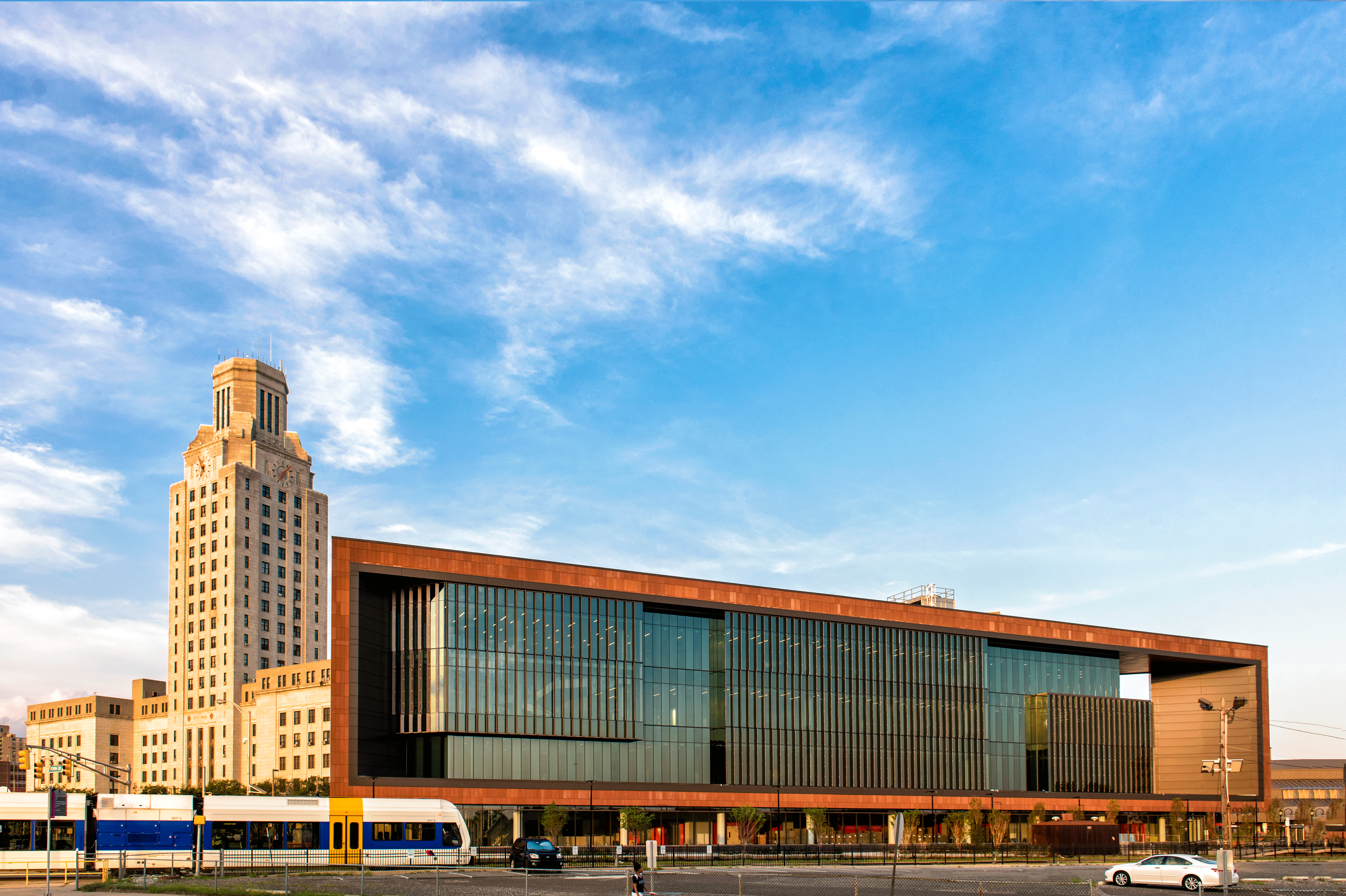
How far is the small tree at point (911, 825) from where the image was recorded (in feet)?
308

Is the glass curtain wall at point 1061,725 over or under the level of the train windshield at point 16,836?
under

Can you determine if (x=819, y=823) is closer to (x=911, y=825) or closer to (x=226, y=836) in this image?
(x=911, y=825)

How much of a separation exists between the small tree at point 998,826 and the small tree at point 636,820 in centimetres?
2773

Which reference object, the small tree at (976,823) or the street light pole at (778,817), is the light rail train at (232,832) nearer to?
the street light pole at (778,817)

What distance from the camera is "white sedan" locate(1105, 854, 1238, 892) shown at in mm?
49562

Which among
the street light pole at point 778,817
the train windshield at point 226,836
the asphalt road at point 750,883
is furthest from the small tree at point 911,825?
the train windshield at point 226,836

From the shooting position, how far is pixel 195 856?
172 feet

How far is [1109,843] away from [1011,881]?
38834mm

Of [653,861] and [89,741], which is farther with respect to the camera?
[89,741]

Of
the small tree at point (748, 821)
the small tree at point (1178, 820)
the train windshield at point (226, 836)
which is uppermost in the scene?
the train windshield at point (226, 836)

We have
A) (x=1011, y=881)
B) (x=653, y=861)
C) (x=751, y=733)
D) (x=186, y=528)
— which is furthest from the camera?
(x=186, y=528)

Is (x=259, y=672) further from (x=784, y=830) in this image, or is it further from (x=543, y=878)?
(x=543, y=878)

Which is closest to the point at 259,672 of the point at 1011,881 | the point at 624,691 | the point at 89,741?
the point at 89,741

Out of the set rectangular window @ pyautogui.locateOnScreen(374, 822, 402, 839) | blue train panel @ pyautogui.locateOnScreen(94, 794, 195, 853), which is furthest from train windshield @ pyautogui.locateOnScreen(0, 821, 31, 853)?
rectangular window @ pyautogui.locateOnScreen(374, 822, 402, 839)
